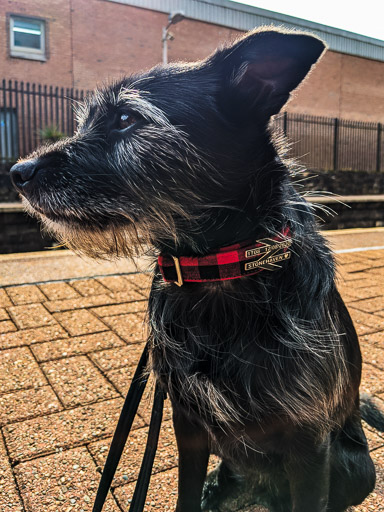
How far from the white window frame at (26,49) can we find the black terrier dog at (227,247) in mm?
17809

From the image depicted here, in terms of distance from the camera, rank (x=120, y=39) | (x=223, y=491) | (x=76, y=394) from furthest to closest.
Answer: (x=120, y=39) → (x=76, y=394) → (x=223, y=491)

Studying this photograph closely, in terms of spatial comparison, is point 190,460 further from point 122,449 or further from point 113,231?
point 113,231

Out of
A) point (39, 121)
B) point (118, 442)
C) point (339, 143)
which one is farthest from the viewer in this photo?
point (339, 143)

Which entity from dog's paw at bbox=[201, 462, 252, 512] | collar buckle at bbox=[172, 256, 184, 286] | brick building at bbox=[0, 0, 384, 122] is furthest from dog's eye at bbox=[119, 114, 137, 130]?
brick building at bbox=[0, 0, 384, 122]

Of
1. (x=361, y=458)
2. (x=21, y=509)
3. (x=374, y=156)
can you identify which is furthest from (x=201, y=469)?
(x=374, y=156)

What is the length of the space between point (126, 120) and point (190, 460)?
123 centimetres

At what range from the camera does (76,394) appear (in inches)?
101

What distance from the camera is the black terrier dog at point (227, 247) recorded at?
1.40 m

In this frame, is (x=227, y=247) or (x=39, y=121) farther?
(x=39, y=121)

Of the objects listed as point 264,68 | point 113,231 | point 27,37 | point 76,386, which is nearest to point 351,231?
point 76,386

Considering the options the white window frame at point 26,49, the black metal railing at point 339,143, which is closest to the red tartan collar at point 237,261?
the black metal railing at point 339,143

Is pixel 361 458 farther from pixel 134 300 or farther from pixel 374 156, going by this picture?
pixel 374 156

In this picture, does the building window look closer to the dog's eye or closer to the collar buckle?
the dog's eye

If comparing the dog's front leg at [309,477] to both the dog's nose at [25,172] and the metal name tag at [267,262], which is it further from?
the dog's nose at [25,172]
